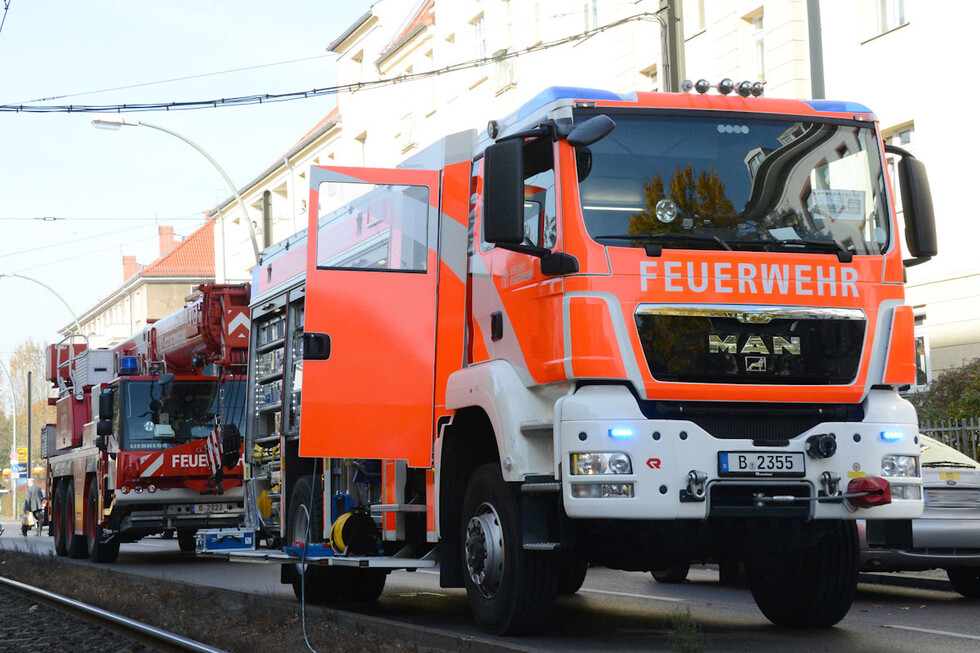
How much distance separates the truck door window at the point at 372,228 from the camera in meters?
10.0

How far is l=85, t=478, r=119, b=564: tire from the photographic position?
20547mm

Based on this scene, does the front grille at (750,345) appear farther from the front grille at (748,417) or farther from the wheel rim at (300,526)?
the wheel rim at (300,526)

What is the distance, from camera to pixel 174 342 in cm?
1962

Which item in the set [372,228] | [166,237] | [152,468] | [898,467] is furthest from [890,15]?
[166,237]

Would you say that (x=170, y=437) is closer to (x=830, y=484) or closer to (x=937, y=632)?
(x=937, y=632)

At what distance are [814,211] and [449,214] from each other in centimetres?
257

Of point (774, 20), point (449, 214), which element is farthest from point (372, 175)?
point (774, 20)

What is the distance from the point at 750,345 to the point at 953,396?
41.3ft

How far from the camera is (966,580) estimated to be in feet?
39.5

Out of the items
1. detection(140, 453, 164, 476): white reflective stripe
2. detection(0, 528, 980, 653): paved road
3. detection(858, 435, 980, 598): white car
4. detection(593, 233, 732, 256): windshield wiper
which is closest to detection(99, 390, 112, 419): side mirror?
detection(140, 453, 164, 476): white reflective stripe

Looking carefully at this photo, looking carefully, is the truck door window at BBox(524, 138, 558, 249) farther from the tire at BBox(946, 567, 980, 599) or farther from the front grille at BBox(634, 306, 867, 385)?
the tire at BBox(946, 567, 980, 599)

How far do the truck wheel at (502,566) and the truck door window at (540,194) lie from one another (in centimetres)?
145

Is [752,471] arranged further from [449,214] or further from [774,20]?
[774,20]

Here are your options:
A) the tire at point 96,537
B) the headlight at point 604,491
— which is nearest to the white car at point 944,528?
the headlight at point 604,491
